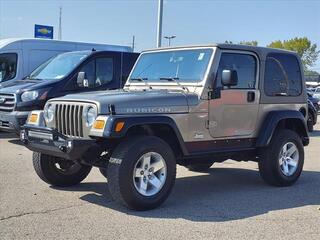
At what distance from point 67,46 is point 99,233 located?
10814mm

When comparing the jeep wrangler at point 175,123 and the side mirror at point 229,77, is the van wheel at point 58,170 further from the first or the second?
the side mirror at point 229,77

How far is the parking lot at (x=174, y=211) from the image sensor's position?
5332 mm

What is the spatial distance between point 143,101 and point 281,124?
Result: 269 cm

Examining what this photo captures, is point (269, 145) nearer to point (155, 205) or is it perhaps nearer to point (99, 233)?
point (155, 205)

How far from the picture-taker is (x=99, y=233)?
525 cm

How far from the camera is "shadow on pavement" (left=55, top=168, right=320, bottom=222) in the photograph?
612 centimetres

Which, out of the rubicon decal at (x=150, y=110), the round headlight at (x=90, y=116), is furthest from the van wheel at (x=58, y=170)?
the rubicon decal at (x=150, y=110)

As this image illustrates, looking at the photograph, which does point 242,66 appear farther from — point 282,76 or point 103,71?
point 103,71

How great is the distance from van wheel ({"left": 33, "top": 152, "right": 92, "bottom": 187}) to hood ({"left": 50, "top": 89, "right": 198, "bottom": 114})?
100 centimetres

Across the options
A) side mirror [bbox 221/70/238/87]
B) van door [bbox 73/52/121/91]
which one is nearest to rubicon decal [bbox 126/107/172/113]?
side mirror [bbox 221/70/238/87]

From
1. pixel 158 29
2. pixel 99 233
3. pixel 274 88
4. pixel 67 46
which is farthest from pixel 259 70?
pixel 158 29

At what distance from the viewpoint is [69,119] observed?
6.41 metres

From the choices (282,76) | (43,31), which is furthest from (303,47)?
(282,76)

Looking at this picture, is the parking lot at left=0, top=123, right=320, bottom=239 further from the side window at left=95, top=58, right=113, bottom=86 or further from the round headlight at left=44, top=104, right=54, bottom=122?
the side window at left=95, top=58, right=113, bottom=86
